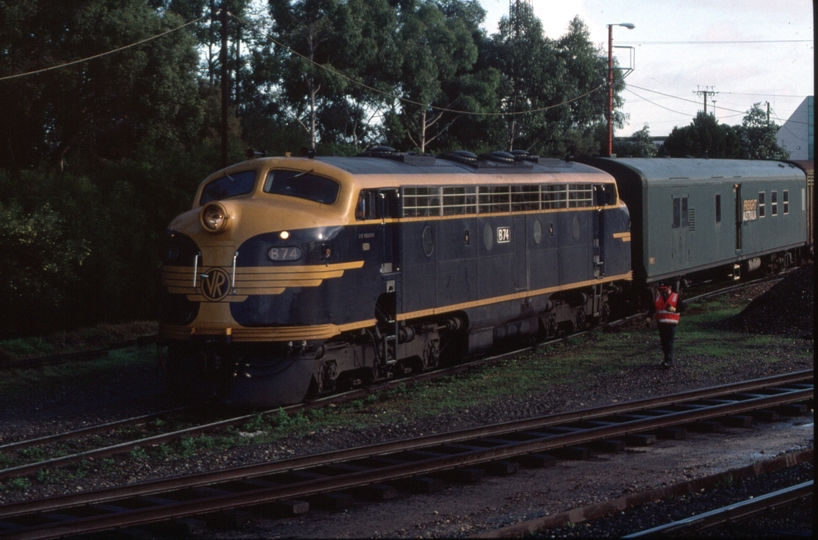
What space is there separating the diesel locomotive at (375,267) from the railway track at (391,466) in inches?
122

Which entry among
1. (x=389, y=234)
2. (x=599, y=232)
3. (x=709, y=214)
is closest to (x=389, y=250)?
(x=389, y=234)

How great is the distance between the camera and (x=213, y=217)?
13.8m

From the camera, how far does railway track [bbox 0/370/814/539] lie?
29.6 feet

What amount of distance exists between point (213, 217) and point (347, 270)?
2024 millimetres

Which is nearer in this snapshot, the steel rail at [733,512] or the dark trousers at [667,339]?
the steel rail at [733,512]

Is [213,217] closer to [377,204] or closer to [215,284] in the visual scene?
[215,284]

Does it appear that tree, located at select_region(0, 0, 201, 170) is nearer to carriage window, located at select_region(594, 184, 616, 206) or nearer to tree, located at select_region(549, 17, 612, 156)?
carriage window, located at select_region(594, 184, 616, 206)

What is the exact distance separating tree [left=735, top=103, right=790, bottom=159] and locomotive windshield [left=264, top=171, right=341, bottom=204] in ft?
203

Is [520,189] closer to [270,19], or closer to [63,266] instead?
[63,266]

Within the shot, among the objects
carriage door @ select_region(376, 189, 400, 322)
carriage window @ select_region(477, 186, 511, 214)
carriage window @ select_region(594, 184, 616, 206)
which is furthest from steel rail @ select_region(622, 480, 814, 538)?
carriage window @ select_region(594, 184, 616, 206)

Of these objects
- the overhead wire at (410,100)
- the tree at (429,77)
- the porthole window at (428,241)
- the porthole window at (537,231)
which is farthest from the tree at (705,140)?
the porthole window at (428,241)

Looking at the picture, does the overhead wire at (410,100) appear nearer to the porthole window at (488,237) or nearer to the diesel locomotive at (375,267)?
the diesel locomotive at (375,267)

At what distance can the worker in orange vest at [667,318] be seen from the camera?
17438mm

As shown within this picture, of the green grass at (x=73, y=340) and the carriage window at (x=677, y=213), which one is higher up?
the carriage window at (x=677, y=213)
